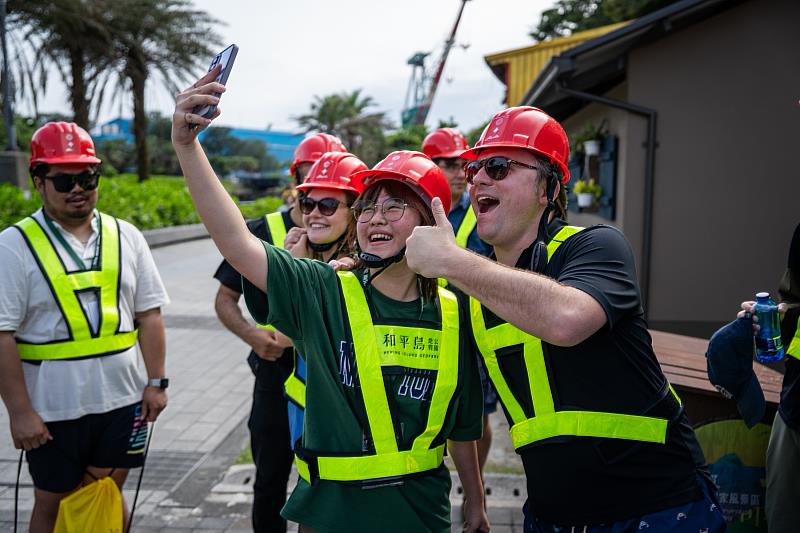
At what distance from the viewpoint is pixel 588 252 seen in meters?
2.07

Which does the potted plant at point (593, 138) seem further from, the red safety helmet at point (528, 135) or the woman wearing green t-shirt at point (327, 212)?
the red safety helmet at point (528, 135)

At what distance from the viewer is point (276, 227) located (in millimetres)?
3838

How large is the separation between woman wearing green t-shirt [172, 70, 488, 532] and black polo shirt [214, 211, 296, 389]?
4.06ft

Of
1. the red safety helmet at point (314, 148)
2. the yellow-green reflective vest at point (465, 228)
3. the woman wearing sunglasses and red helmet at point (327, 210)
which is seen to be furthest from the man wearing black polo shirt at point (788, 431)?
the red safety helmet at point (314, 148)

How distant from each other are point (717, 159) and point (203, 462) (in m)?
5.85

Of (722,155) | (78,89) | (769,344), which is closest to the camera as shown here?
(769,344)

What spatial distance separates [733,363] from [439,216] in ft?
4.64

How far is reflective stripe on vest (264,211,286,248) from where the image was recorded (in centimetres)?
378

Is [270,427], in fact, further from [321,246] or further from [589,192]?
[589,192]

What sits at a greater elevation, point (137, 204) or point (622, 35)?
point (622, 35)

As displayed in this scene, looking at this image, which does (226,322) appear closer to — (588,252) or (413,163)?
(413,163)

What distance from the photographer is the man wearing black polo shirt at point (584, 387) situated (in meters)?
1.90

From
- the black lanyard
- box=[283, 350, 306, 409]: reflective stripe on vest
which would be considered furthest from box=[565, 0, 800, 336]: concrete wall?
the black lanyard

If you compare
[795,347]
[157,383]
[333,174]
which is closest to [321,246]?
[333,174]
